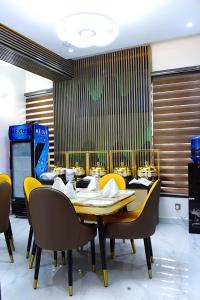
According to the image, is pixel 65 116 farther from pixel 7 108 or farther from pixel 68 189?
pixel 68 189

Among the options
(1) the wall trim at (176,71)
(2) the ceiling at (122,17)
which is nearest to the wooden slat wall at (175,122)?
(1) the wall trim at (176,71)

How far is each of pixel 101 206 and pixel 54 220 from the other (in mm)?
456

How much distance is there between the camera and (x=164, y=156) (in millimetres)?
4305

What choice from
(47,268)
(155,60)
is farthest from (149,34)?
(47,268)

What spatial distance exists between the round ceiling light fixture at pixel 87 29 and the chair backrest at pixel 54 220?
62.0 inches

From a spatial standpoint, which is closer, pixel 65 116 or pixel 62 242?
Answer: pixel 62 242

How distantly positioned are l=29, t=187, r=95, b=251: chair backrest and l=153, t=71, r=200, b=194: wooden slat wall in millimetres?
2461

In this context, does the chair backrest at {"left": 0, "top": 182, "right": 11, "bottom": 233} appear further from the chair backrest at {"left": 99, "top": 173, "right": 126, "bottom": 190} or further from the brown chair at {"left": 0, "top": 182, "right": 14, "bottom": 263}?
the chair backrest at {"left": 99, "top": 173, "right": 126, "bottom": 190}

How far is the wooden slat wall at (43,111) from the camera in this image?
531 centimetres

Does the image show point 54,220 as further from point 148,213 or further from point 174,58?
point 174,58

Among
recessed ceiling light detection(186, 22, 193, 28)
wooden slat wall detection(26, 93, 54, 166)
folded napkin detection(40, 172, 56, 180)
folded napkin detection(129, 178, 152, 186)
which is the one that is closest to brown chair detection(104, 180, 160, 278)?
folded napkin detection(129, 178, 152, 186)

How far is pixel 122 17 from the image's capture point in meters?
3.22

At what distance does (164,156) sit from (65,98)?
221 cm

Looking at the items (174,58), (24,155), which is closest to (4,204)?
(24,155)
